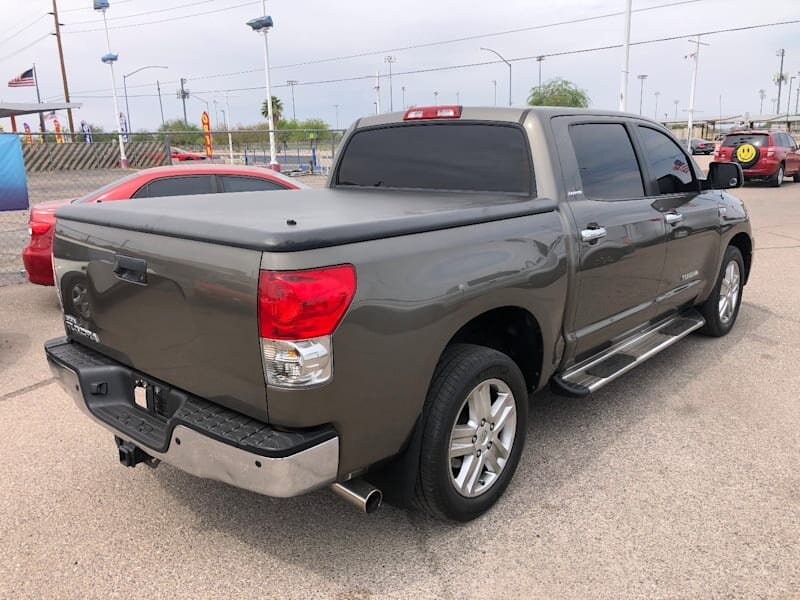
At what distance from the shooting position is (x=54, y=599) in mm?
2543

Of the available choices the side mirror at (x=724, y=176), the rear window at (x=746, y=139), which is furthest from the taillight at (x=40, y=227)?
the rear window at (x=746, y=139)

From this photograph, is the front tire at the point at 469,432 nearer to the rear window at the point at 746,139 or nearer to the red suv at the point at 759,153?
the red suv at the point at 759,153

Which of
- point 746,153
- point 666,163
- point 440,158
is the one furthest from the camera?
point 746,153

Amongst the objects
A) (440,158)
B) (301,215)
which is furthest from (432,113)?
(301,215)

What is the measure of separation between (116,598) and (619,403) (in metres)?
3.22

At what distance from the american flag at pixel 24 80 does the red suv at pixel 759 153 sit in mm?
40569

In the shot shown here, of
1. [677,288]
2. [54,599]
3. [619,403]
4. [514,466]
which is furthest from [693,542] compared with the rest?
[54,599]

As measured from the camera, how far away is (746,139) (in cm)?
2098

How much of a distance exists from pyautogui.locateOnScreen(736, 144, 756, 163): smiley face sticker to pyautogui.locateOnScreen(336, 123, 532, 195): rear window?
2004 cm

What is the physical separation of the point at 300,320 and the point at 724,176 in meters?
4.12

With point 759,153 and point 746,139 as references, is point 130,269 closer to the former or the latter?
point 759,153

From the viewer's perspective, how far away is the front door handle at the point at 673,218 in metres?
4.30

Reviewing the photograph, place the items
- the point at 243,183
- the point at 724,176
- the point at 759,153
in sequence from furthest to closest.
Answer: the point at 759,153, the point at 243,183, the point at 724,176

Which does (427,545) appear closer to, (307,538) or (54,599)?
(307,538)
